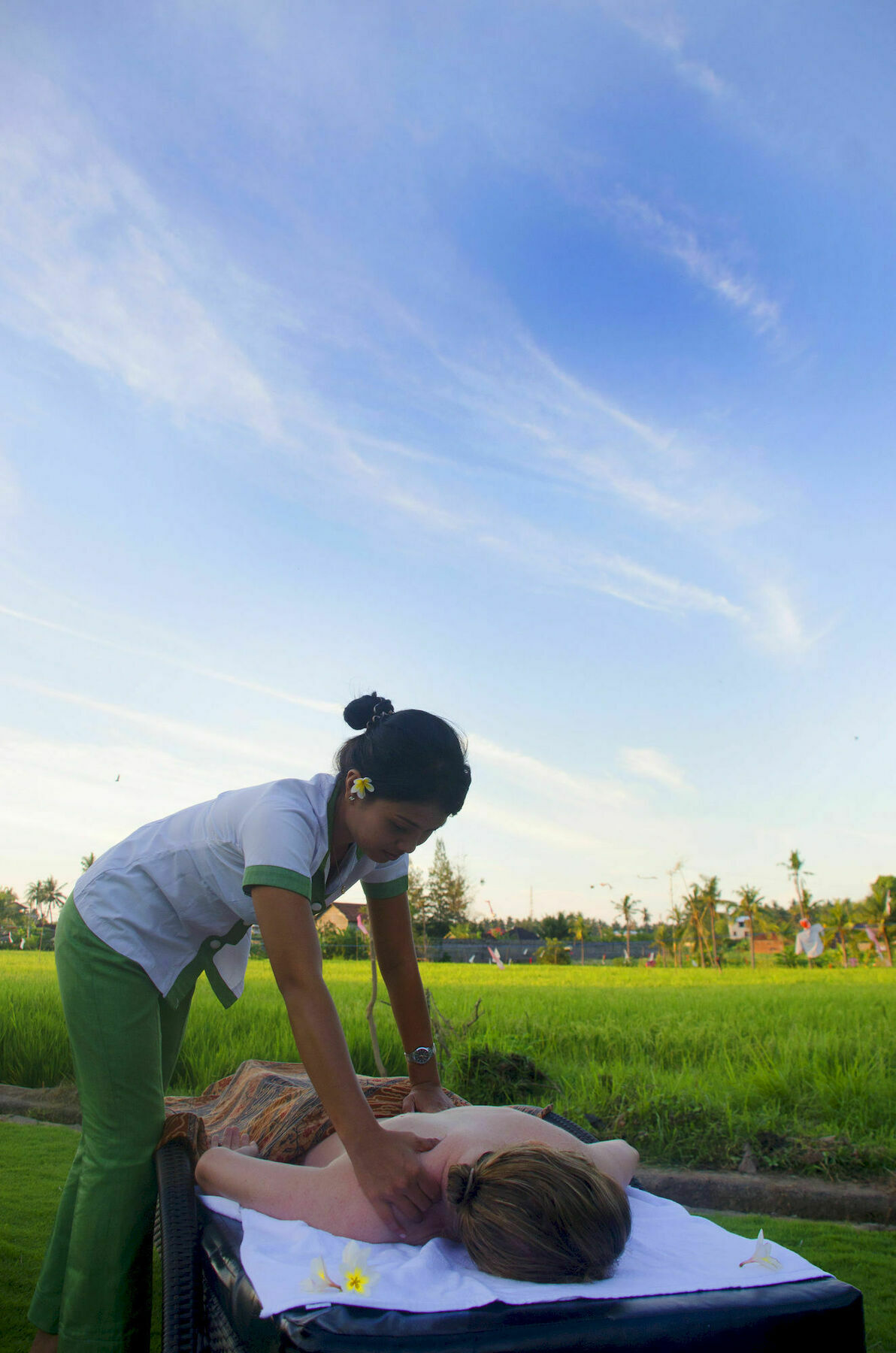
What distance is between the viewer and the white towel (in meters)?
1.29

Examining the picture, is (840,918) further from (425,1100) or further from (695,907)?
(425,1100)

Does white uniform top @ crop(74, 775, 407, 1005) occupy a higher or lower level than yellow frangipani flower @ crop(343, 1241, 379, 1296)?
higher

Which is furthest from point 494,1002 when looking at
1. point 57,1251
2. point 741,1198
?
point 57,1251

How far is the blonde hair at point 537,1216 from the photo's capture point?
143cm

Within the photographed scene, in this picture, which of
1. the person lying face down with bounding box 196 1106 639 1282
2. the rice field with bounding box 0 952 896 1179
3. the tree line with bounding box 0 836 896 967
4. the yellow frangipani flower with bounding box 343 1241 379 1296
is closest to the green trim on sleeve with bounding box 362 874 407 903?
the person lying face down with bounding box 196 1106 639 1282

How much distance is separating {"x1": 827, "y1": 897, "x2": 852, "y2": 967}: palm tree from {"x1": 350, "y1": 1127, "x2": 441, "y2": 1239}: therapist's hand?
35.5m

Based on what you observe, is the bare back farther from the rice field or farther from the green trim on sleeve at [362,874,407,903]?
the rice field

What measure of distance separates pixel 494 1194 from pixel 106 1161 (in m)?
0.87

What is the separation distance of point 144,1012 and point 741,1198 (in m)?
2.63

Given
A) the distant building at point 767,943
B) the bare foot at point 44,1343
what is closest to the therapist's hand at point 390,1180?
the bare foot at point 44,1343

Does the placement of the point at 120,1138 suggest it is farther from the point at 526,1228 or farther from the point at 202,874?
the point at 526,1228

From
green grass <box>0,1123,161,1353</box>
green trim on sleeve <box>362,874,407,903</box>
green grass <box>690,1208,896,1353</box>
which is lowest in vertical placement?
green grass <box>0,1123,161,1353</box>

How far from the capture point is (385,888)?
2316mm

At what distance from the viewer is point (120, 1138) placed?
1.86 meters
